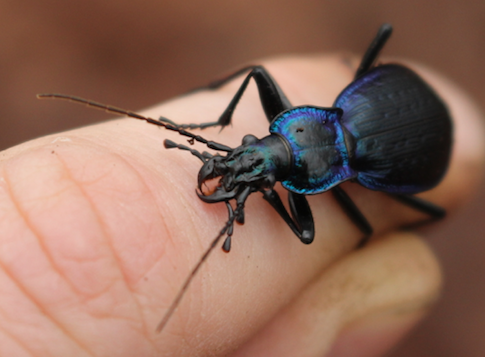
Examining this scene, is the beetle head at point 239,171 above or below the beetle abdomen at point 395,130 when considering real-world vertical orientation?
above

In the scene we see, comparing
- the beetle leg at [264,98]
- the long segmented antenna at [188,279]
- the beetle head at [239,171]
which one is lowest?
the long segmented antenna at [188,279]

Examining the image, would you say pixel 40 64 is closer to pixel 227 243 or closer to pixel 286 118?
pixel 286 118

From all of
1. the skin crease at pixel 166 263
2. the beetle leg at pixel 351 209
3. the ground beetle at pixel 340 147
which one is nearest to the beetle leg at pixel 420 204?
the ground beetle at pixel 340 147

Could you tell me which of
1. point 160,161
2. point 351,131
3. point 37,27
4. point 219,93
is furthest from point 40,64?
point 351,131

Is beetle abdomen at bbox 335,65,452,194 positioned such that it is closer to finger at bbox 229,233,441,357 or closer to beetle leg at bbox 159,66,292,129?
beetle leg at bbox 159,66,292,129

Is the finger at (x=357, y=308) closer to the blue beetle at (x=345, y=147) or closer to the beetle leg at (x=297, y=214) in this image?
the blue beetle at (x=345, y=147)

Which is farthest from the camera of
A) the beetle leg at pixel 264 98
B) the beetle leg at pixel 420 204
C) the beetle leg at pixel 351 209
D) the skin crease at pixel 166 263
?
the beetle leg at pixel 420 204

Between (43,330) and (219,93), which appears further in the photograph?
(219,93)
